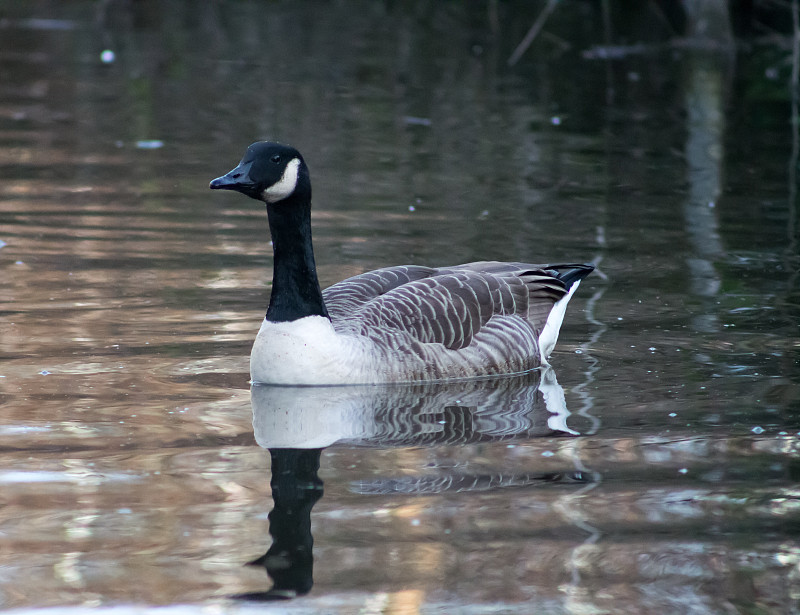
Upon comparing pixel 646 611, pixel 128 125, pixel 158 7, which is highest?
pixel 158 7

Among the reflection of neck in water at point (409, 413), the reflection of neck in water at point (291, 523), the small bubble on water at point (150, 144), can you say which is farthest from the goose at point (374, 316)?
the small bubble on water at point (150, 144)

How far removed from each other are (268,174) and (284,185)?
7.5 inches

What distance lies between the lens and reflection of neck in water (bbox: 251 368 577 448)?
22.7 ft

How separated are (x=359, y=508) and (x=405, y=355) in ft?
6.92

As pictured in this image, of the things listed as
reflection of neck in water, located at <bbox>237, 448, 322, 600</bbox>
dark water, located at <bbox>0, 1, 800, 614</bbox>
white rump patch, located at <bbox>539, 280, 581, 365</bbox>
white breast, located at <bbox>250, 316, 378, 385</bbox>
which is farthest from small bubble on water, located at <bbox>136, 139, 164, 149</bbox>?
reflection of neck in water, located at <bbox>237, 448, 322, 600</bbox>

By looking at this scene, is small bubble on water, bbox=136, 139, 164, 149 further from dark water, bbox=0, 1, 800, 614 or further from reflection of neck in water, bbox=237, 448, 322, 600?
reflection of neck in water, bbox=237, 448, 322, 600

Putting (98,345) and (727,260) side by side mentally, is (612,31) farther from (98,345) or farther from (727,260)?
(98,345)

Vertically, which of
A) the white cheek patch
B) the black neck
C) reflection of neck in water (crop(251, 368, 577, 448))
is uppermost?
the white cheek patch

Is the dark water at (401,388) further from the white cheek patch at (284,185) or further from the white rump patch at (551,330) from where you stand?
the white cheek patch at (284,185)

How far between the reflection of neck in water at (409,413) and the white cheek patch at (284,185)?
1135 millimetres

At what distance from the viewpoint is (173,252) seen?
11242 millimetres

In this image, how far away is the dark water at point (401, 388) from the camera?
5.22 metres

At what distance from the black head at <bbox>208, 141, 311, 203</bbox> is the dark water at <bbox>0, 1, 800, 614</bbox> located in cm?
119

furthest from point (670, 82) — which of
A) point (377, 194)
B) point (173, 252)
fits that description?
point (173, 252)
